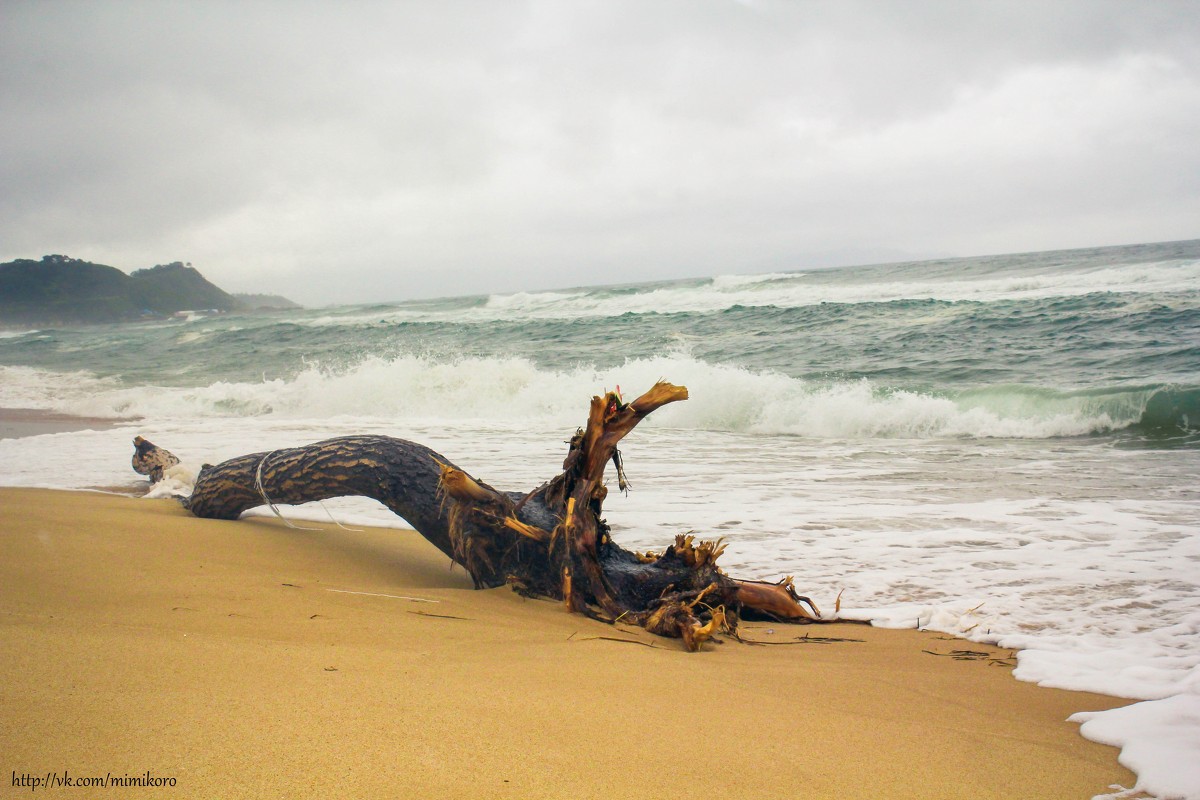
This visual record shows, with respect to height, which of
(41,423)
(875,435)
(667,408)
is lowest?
(875,435)

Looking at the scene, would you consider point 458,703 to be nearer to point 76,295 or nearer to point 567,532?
point 567,532

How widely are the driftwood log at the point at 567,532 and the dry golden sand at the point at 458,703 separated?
18 centimetres

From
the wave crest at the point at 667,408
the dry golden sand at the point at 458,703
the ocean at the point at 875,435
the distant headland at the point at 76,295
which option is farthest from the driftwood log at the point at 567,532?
the distant headland at the point at 76,295

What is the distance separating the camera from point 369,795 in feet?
4.57

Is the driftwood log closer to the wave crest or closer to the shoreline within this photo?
the wave crest

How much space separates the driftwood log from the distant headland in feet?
175

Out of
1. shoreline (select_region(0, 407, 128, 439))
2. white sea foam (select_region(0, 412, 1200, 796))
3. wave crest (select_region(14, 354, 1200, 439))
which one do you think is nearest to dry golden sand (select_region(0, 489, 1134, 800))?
white sea foam (select_region(0, 412, 1200, 796))

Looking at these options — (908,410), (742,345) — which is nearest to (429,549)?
(908,410)

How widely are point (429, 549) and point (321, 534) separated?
664 mm

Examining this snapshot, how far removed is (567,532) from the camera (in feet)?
10.5

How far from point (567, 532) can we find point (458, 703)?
4.48 ft

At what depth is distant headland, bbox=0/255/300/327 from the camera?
151ft

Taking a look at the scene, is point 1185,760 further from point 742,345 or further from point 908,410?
point 742,345

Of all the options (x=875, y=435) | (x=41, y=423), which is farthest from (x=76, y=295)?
(x=875, y=435)
